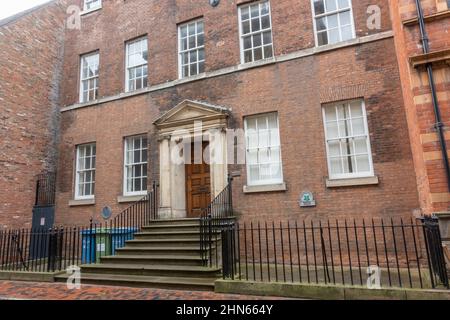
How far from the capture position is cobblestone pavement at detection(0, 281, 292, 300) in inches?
231

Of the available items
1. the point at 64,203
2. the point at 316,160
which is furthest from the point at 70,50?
the point at 316,160

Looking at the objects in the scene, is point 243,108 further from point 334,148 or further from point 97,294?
point 97,294

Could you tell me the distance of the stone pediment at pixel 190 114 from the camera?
32.3 ft

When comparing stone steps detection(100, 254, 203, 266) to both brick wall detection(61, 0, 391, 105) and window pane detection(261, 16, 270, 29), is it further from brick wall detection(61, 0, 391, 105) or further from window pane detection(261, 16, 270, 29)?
window pane detection(261, 16, 270, 29)

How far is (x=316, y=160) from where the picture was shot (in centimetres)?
877

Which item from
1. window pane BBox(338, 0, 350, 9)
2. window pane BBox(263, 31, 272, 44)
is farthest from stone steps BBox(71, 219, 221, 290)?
window pane BBox(338, 0, 350, 9)

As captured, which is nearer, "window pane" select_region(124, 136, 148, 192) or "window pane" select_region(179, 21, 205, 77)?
"window pane" select_region(179, 21, 205, 77)

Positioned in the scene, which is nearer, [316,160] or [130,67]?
[316,160]

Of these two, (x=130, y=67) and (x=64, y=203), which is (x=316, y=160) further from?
(x=64, y=203)

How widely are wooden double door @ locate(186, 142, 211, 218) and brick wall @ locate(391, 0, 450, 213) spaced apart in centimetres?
572

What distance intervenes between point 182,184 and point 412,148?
21.2 feet

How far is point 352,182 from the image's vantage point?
27.1ft
